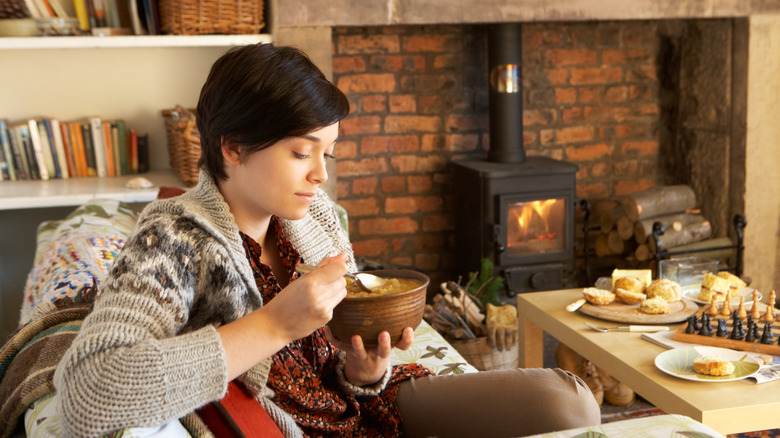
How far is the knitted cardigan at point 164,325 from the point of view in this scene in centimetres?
92

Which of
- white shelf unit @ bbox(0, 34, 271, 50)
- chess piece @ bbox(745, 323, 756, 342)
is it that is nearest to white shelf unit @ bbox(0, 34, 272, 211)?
white shelf unit @ bbox(0, 34, 271, 50)

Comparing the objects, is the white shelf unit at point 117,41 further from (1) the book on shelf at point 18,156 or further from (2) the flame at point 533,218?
(2) the flame at point 533,218

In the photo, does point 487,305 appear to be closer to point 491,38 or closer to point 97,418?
point 491,38

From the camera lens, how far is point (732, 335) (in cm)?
180

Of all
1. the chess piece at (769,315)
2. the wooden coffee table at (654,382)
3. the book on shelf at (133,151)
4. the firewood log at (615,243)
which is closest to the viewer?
the wooden coffee table at (654,382)

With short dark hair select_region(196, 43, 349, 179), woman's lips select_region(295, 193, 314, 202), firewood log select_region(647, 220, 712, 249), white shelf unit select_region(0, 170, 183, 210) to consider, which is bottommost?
firewood log select_region(647, 220, 712, 249)

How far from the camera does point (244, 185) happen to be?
1182 mm

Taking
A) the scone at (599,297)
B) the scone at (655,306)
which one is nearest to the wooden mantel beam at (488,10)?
the scone at (599,297)

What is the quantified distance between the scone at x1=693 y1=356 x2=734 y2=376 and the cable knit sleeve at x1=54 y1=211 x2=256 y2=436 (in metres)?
1.05

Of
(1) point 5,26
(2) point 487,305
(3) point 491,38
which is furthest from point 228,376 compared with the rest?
(3) point 491,38

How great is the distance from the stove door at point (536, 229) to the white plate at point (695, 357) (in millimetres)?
1540

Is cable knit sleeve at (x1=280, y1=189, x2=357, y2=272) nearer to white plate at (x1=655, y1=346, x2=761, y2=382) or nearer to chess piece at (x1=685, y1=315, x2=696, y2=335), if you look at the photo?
white plate at (x1=655, y1=346, x2=761, y2=382)

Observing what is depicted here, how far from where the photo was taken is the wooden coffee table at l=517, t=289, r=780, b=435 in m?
1.51

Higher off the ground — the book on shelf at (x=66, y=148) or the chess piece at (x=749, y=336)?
the book on shelf at (x=66, y=148)
